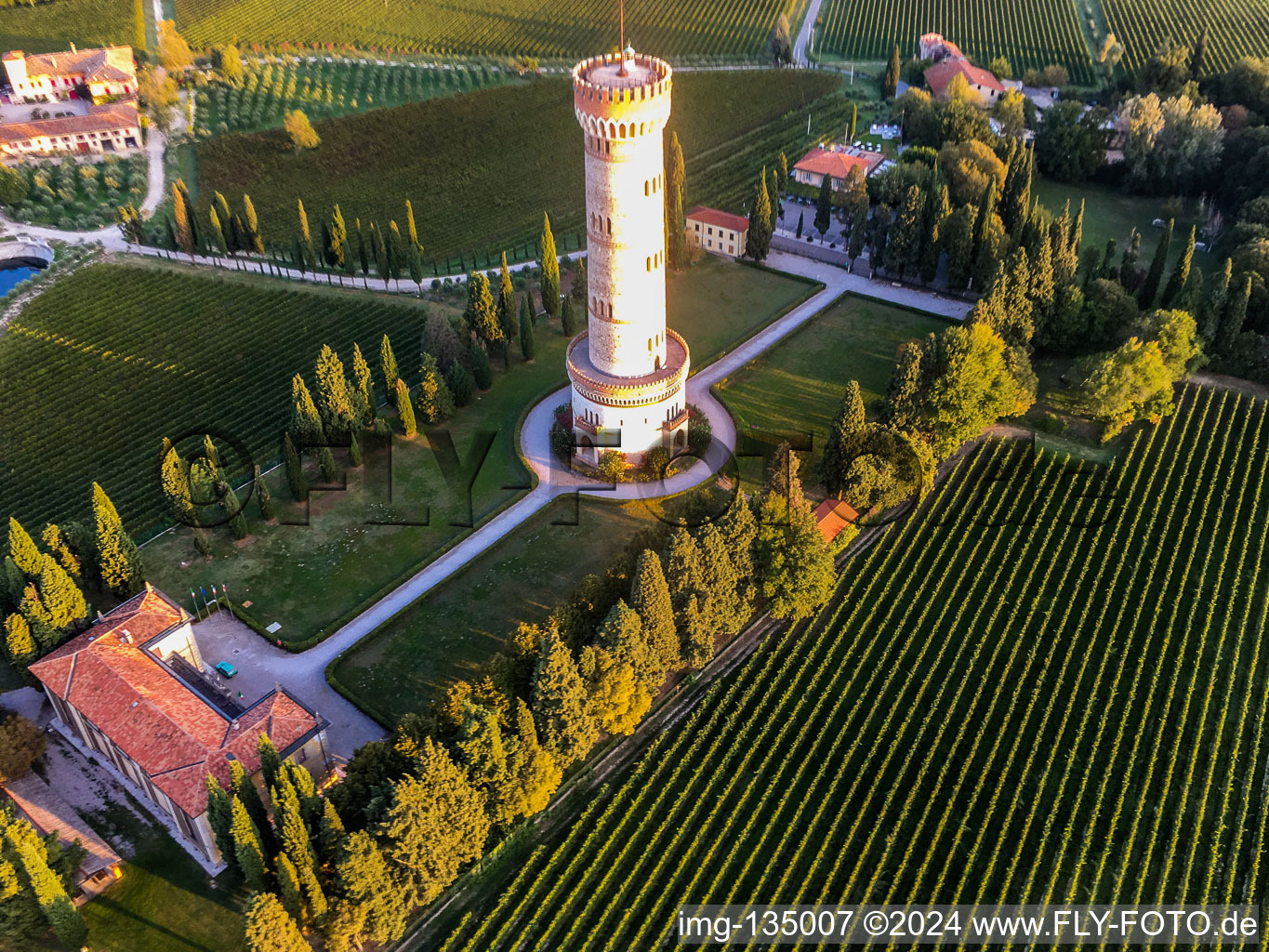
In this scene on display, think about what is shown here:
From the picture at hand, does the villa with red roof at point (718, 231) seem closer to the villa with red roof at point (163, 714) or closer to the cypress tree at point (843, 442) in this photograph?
the cypress tree at point (843, 442)

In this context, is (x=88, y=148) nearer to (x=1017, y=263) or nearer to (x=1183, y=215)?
(x=1017, y=263)

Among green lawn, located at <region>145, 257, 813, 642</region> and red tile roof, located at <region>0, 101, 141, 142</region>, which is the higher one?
red tile roof, located at <region>0, 101, 141, 142</region>

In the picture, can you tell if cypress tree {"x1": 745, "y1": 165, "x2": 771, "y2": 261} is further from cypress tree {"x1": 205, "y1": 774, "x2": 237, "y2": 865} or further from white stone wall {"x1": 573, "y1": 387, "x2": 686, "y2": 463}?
cypress tree {"x1": 205, "y1": 774, "x2": 237, "y2": 865}

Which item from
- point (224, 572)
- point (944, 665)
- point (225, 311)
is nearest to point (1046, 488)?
point (944, 665)

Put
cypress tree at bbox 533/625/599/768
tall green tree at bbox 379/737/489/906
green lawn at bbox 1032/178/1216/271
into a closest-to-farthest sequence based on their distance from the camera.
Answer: tall green tree at bbox 379/737/489/906 → cypress tree at bbox 533/625/599/768 → green lawn at bbox 1032/178/1216/271

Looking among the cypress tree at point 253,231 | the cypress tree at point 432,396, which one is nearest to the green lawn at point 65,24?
the cypress tree at point 253,231

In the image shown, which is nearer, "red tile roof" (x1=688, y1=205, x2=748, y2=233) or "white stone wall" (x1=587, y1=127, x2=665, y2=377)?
"white stone wall" (x1=587, y1=127, x2=665, y2=377)

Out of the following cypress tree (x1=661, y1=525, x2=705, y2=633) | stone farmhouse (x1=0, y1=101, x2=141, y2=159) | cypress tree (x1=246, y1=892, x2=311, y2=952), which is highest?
stone farmhouse (x1=0, y1=101, x2=141, y2=159)

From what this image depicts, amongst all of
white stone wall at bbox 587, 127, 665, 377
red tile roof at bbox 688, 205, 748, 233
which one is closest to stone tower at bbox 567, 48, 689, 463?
white stone wall at bbox 587, 127, 665, 377
